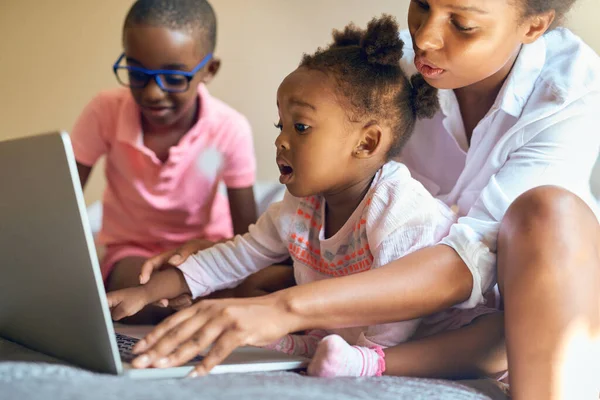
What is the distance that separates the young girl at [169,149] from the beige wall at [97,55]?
297 mm

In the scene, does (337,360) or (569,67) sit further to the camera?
(569,67)

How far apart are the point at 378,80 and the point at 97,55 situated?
4.19ft

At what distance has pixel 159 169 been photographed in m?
1.64

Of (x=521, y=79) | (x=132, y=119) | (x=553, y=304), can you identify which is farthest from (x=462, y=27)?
(x=132, y=119)

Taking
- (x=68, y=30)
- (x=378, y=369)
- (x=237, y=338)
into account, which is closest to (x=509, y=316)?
(x=378, y=369)

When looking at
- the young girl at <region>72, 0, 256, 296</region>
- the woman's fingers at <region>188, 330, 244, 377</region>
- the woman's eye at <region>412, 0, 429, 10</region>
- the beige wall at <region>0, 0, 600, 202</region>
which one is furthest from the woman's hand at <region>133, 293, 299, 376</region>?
the beige wall at <region>0, 0, 600, 202</region>

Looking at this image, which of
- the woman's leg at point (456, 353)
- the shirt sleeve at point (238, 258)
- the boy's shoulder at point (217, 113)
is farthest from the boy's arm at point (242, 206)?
the woman's leg at point (456, 353)

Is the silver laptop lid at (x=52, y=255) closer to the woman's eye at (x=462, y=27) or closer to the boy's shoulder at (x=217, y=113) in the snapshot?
the woman's eye at (x=462, y=27)

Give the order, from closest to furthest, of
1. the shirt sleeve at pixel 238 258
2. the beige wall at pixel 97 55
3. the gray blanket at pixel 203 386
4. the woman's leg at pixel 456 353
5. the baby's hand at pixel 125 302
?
the gray blanket at pixel 203 386 < the woman's leg at pixel 456 353 < the baby's hand at pixel 125 302 < the shirt sleeve at pixel 238 258 < the beige wall at pixel 97 55

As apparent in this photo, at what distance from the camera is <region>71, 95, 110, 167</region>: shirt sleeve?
5.45 ft

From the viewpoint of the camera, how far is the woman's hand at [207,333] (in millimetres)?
759

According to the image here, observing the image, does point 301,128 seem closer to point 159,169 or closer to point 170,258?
point 170,258

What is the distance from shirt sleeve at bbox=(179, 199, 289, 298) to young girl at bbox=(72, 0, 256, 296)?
1.42 feet

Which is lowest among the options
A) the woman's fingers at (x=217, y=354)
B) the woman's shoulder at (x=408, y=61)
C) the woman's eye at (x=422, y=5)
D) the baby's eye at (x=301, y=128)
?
the woman's fingers at (x=217, y=354)
